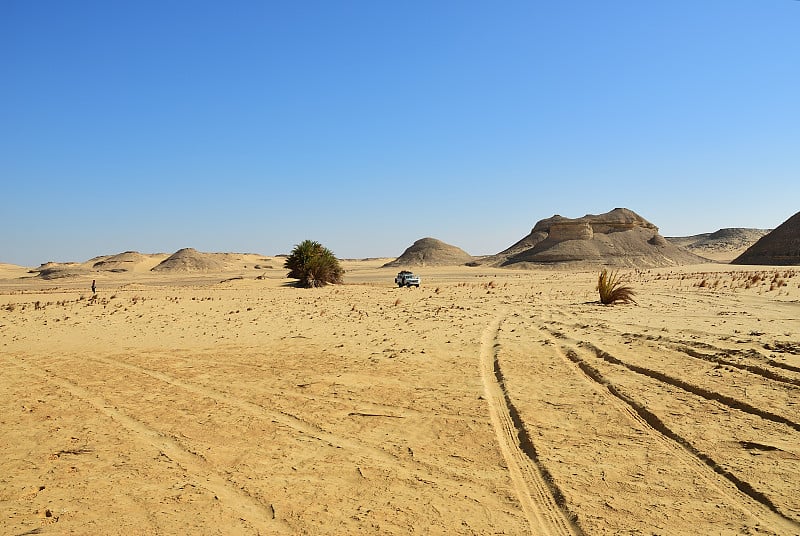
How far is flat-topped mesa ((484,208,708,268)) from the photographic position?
8231 cm

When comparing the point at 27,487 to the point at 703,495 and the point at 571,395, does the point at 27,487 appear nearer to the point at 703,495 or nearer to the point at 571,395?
the point at 703,495

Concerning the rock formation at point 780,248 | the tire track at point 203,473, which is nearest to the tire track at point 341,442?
the tire track at point 203,473

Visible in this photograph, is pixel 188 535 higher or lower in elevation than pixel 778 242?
lower

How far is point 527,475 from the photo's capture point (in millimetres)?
5480

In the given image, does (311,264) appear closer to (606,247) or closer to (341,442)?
(341,442)

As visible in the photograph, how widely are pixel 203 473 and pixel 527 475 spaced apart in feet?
10.9

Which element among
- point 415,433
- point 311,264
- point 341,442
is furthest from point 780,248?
point 341,442

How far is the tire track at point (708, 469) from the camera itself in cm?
450

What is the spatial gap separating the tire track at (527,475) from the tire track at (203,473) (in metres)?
2.07

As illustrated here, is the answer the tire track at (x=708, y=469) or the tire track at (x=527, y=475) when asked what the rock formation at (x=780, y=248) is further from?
the tire track at (x=527, y=475)

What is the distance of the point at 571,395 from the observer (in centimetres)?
835

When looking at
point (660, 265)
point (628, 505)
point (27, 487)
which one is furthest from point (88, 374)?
point (660, 265)

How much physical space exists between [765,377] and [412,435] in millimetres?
5789

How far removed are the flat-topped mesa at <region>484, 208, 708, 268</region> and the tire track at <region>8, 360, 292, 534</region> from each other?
76.4 metres
